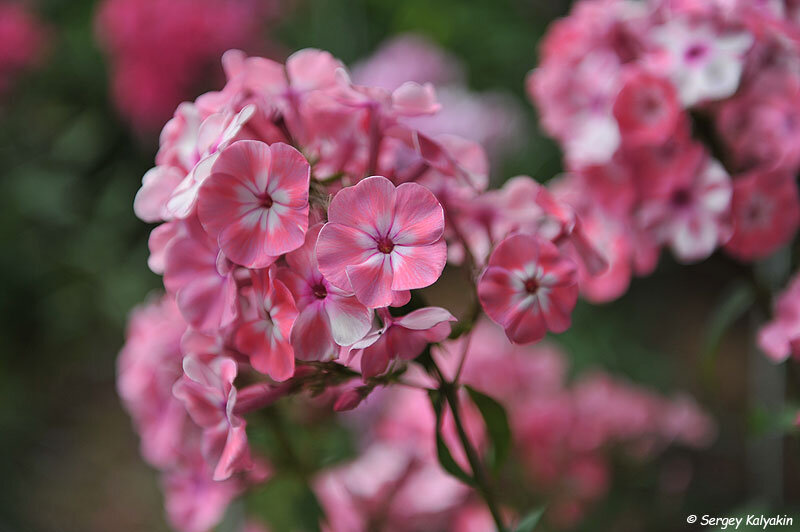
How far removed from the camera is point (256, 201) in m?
0.39

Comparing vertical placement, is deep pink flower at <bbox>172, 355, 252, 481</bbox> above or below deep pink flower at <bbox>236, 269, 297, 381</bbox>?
below

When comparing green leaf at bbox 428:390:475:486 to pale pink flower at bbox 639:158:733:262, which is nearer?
green leaf at bbox 428:390:475:486

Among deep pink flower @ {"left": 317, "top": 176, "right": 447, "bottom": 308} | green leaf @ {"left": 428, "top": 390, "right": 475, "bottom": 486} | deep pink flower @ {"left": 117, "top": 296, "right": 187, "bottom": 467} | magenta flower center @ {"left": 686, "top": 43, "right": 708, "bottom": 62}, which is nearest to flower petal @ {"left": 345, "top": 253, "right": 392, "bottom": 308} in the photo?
deep pink flower @ {"left": 317, "top": 176, "right": 447, "bottom": 308}

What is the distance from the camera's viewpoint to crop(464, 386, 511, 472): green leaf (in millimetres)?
458

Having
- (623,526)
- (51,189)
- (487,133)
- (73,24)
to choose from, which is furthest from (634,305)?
(73,24)

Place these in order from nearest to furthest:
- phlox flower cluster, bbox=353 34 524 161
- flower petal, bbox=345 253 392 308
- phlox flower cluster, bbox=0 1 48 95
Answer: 1. flower petal, bbox=345 253 392 308
2. phlox flower cluster, bbox=353 34 524 161
3. phlox flower cluster, bbox=0 1 48 95

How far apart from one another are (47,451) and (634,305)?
1.34m

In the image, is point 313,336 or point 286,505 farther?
point 286,505

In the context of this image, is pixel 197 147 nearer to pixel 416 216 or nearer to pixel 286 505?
pixel 416 216

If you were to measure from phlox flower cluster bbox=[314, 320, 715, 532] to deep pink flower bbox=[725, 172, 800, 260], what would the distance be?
10.6 inches

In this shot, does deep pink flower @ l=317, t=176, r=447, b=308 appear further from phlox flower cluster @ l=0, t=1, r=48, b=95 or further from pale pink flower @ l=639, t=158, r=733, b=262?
phlox flower cluster @ l=0, t=1, r=48, b=95

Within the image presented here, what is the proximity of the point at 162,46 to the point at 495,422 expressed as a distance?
1181 millimetres

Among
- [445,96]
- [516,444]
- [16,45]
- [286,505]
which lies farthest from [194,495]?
[16,45]

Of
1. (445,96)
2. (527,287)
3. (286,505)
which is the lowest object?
(286,505)
